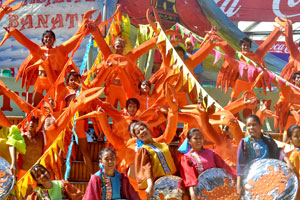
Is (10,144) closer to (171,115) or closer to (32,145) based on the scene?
(32,145)

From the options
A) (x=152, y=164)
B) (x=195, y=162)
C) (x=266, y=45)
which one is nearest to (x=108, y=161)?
(x=152, y=164)

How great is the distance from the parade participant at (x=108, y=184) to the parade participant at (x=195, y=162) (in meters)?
0.43

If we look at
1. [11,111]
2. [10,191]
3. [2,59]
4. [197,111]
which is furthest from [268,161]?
[2,59]

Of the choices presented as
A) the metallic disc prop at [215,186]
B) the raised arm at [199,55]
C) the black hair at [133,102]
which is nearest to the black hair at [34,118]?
the black hair at [133,102]

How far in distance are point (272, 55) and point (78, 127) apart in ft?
16.0

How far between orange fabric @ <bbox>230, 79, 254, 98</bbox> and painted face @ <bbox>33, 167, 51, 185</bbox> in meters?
3.51

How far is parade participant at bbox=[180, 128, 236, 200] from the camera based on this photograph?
4500mm

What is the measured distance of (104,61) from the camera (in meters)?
7.00

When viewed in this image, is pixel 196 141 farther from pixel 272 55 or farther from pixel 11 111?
pixel 272 55

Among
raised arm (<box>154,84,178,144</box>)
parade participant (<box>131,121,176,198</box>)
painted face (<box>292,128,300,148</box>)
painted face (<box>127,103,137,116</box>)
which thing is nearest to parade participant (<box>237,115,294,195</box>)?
painted face (<box>292,128,300,148</box>)

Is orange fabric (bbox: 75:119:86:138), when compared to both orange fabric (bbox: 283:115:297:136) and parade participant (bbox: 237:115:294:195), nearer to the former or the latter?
parade participant (bbox: 237:115:294:195)

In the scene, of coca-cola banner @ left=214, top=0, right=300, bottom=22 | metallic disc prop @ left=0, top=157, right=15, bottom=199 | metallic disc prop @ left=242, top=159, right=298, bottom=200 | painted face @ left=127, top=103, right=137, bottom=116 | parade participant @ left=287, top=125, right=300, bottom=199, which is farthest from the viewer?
coca-cola banner @ left=214, top=0, right=300, bottom=22

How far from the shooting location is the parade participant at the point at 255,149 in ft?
15.0

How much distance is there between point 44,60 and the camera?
7164 millimetres
